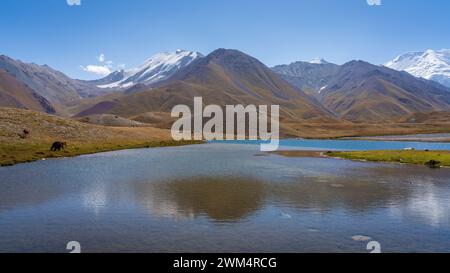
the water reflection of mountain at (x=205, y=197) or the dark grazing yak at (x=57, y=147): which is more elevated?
the dark grazing yak at (x=57, y=147)

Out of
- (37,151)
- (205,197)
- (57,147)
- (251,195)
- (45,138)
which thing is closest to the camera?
(205,197)

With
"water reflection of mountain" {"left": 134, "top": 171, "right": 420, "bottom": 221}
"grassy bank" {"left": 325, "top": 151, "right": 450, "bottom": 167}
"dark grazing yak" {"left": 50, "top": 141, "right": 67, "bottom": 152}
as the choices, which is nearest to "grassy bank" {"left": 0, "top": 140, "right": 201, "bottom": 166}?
"dark grazing yak" {"left": 50, "top": 141, "right": 67, "bottom": 152}

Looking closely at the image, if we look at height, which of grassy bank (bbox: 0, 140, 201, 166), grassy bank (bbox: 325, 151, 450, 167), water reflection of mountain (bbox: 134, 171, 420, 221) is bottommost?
water reflection of mountain (bbox: 134, 171, 420, 221)

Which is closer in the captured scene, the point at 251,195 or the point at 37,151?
the point at 251,195

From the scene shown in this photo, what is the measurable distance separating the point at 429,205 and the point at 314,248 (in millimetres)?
22014

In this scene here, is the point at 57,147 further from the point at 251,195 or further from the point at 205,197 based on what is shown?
the point at 251,195

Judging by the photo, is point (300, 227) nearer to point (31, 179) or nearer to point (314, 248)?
point (314, 248)

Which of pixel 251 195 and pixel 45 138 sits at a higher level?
pixel 45 138

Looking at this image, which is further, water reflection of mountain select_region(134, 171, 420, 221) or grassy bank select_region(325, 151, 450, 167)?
grassy bank select_region(325, 151, 450, 167)

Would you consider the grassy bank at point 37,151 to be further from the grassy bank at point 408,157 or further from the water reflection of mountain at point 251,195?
the grassy bank at point 408,157

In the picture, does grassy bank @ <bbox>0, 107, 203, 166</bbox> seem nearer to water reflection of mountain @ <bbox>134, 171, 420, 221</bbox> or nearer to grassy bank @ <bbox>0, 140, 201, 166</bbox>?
grassy bank @ <bbox>0, 140, 201, 166</bbox>

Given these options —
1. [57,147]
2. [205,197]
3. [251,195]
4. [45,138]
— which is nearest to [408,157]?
[251,195]

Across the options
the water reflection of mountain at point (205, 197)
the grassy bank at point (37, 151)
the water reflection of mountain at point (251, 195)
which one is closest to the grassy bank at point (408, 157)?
the water reflection of mountain at point (251, 195)
